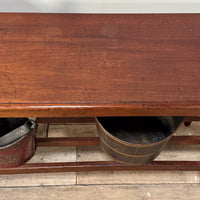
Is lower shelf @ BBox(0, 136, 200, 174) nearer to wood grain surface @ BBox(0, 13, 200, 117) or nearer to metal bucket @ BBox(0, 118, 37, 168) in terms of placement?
metal bucket @ BBox(0, 118, 37, 168)

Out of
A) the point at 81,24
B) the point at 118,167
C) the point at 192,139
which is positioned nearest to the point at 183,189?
the point at 192,139

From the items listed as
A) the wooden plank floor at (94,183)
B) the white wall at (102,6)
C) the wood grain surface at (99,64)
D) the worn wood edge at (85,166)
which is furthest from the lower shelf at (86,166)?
the white wall at (102,6)

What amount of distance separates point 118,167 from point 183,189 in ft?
1.18

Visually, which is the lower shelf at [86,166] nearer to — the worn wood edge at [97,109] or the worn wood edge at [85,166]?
the worn wood edge at [85,166]

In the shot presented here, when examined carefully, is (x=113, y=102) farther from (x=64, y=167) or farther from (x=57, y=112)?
(x=64, y=167)

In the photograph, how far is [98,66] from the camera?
2.81 feet

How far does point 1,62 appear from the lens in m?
0.84

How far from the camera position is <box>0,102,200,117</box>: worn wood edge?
74cm

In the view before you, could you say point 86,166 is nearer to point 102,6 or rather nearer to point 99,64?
point 99,64

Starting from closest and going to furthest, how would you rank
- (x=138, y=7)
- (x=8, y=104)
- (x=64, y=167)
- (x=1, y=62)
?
(x=8, y=104), (x=1, y=62), (x=64, y=167), (x=138, y=7)

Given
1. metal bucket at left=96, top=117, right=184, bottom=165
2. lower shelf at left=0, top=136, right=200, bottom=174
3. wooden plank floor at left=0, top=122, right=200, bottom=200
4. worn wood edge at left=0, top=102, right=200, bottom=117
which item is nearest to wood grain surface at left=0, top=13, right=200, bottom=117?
worn wood edge at left=0, top=102, right=200, bottom=117

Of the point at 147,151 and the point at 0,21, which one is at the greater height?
the point at 0,21

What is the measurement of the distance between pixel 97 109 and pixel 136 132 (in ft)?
1.37

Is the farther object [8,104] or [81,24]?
[81,24]
